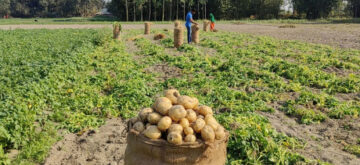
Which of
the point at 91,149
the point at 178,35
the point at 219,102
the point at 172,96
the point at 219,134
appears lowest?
the point at 91,149

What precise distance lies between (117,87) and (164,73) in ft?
8.79

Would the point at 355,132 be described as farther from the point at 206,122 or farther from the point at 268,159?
the point at 206,122

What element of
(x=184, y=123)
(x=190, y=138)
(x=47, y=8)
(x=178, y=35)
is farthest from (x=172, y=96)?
(x=47, y=8)

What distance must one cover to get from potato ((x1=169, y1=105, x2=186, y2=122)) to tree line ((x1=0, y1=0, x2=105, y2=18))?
4170 inches

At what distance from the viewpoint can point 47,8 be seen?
103625 mm

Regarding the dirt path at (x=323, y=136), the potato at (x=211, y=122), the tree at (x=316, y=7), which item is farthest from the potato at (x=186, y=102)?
the tree at (x=316, y=7)

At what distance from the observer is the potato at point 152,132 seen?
11.0ft

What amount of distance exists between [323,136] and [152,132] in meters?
4.05

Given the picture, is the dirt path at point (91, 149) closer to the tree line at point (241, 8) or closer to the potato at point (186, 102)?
the potato at point (186, 102)

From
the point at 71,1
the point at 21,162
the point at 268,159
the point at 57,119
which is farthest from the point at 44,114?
the point at 71,1

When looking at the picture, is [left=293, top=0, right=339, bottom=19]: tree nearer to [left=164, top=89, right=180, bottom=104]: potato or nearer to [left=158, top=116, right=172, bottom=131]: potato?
[left=164, top=89, right=180, bottom=104]: potato

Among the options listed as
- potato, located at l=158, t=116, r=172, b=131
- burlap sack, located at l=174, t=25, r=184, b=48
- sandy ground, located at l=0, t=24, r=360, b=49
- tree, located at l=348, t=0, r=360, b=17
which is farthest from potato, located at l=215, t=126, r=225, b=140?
tree, located at l=348, t=0, r=360, b=17

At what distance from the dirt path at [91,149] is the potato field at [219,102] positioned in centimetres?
18

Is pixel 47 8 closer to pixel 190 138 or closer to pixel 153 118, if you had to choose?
pixel 153 118
